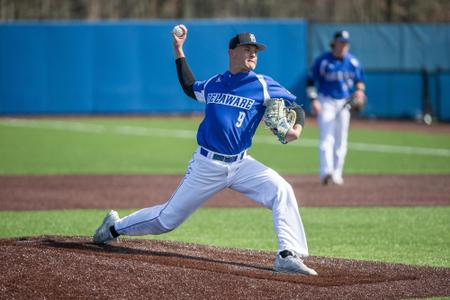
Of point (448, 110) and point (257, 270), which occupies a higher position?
point (257, 270)

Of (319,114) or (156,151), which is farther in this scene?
(156,151)

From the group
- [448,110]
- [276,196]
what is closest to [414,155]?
[448,110]

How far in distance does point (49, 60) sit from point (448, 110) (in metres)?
13.1

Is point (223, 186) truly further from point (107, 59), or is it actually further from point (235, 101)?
point (107, 59)

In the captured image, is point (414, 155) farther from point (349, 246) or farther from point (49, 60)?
point (49, 60)

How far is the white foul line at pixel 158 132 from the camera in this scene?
69.4ft

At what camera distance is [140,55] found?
30.8 m

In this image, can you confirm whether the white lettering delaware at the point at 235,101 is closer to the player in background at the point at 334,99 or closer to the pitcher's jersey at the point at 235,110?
the pitcher's jersey at the point at 235,110

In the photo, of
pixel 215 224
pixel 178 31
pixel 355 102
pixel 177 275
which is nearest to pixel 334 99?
pixel 355 102

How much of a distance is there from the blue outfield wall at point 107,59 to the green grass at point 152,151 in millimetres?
2167

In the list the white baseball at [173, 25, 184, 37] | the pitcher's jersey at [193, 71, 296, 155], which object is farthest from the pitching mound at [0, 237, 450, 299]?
the white baseball at [173, 25, 184, 37]

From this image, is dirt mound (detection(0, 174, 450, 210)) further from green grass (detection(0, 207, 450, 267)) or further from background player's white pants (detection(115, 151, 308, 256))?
background player's white pants (detection(115, 151, 308, 256))

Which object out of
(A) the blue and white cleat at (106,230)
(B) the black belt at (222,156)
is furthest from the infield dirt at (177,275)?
(B) the black belt at (222,156)

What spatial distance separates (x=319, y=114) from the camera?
14945 mm
